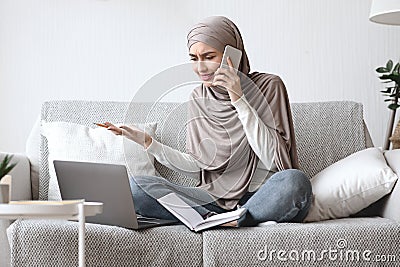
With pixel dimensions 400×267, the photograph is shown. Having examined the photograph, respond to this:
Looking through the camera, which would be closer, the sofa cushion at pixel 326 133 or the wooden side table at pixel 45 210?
the wooden side table at pixel 45 210

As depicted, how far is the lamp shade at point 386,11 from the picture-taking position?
262cm

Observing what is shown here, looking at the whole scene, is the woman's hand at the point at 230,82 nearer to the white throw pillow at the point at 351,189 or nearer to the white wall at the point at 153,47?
the white throw pillow at the point at 351,189

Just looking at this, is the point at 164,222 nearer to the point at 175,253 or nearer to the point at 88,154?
the point at 175,253

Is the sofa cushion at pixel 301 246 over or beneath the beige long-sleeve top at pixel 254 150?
beneath

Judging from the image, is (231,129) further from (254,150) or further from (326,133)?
(326,133)

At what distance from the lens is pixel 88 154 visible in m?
2.41

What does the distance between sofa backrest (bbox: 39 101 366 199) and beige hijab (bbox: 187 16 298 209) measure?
0.18 m

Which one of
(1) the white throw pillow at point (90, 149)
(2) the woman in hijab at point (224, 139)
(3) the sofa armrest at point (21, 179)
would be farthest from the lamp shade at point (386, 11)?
(3) the sofa armrest at point (21, 179)

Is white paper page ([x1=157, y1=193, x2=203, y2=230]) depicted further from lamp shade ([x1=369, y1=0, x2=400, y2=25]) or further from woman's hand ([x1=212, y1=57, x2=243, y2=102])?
lamp shade ([x1=369, y1=0, x2=400, y2=25])

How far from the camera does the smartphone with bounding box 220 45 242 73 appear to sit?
7.60ft

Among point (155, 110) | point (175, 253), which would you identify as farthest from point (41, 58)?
point (175, 253)

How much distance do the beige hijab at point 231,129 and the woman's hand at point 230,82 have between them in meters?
0.08

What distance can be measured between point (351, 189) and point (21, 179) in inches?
41.6

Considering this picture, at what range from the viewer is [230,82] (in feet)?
7.34
